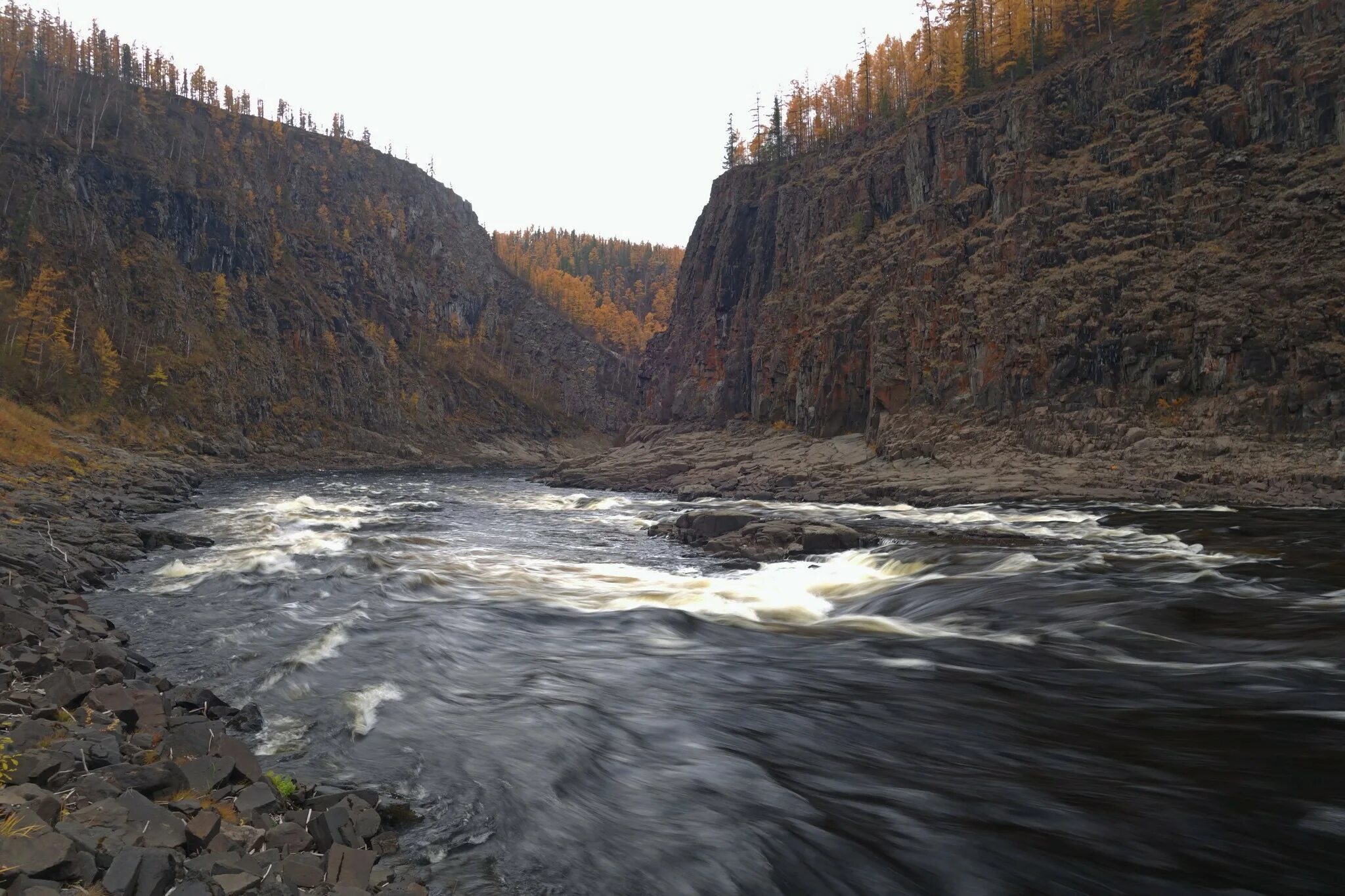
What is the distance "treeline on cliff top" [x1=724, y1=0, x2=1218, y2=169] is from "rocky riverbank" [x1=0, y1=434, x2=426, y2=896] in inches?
2411

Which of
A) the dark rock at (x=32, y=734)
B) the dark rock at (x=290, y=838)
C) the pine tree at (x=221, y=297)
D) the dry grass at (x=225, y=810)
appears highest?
the pine tree at (x=221, y=297)

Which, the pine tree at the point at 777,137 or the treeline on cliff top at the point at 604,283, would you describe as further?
the treeline on cliff top at the point at 604,283

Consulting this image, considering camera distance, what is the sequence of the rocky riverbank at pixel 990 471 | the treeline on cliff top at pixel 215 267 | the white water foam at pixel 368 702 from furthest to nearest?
the treeline on cliff top at pixel 215 267, the rocky riverbank at pixel 990 471, the white water foam at pixel 368 702

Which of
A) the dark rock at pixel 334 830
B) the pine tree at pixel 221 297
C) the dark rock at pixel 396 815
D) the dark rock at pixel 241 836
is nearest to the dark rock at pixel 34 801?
the dark rock at pixel 241 836

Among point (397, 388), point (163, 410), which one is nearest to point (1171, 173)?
point (163, 410)

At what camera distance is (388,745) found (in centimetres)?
779

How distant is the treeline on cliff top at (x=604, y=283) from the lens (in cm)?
15650

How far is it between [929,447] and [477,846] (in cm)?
4176

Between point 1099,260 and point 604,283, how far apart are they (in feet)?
515

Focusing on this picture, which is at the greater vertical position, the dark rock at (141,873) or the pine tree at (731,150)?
the pine tree at (731,150)

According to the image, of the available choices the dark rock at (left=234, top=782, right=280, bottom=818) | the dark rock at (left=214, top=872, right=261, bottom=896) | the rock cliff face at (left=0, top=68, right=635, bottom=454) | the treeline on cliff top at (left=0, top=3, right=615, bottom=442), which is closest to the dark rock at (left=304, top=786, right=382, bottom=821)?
the dark rock at (left=234, top=782, right=280, bottom=818)

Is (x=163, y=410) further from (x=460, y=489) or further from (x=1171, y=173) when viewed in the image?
(x=1171, y=173)

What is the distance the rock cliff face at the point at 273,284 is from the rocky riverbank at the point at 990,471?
52866 mm

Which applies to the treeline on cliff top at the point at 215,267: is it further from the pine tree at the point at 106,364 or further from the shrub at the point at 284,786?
the shrub at the point at 284,786
